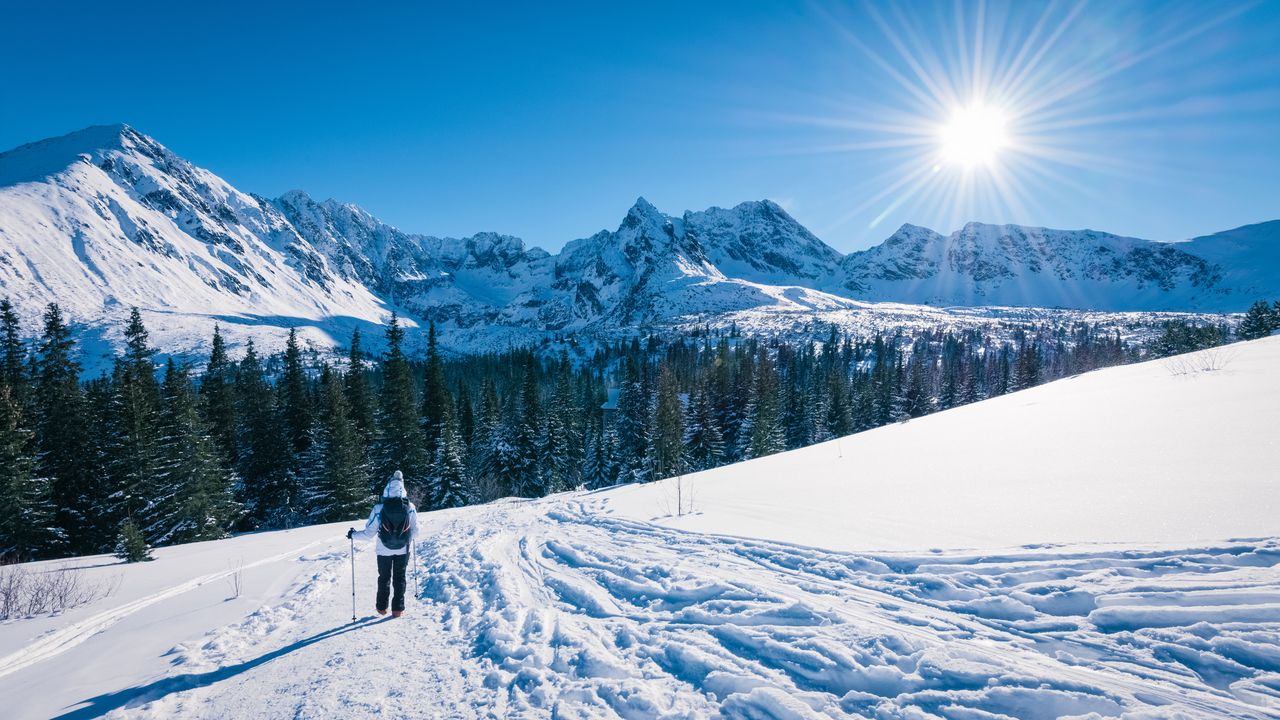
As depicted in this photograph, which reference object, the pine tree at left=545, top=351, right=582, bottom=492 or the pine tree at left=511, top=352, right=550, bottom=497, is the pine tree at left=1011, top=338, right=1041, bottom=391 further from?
the pine tree at left=511, top=352, right=550, bottom=497

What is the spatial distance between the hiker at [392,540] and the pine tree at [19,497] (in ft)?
72.3

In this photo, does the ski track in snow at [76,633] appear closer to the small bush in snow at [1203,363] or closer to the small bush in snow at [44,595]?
the small bush in snow at [44,595]

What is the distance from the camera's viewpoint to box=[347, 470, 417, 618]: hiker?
24.3ft

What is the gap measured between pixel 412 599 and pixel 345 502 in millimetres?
22371

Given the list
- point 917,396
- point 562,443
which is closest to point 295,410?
point 562,443

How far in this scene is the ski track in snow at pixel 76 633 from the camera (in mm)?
6117

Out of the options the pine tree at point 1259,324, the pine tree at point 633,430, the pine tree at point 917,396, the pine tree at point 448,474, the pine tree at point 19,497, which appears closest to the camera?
→ the pine tree at point 19,497

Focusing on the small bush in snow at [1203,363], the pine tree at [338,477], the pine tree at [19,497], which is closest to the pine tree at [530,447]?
the pine tree at [338,477]

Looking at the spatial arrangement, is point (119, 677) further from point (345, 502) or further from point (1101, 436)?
point (345, 502)

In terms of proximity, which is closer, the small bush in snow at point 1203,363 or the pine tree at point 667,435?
the small bush in snow at point 1203,363

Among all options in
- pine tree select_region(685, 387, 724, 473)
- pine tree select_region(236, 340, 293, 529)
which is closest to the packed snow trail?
pine tree select_region(236, 340, 293, 529)

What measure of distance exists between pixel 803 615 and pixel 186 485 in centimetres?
2976

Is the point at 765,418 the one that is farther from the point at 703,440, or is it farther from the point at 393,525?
the point at 393,525

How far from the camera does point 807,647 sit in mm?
5109
